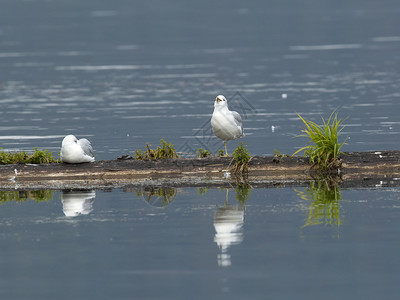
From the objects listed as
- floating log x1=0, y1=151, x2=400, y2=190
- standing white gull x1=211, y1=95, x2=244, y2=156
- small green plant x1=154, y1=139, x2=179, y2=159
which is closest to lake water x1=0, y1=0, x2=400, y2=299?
floating log x1=0, y1=151, x2=400, y2=190

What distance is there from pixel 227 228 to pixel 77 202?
157 inches

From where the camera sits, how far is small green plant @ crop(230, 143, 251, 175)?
22.2m

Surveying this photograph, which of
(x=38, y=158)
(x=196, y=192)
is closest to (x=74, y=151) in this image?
(x=38, y=158)

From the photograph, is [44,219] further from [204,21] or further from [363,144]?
[204,21]

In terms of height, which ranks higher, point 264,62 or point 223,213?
Result: point 264,62

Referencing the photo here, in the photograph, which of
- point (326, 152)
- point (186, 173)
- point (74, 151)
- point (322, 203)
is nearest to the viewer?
point (322, 203)

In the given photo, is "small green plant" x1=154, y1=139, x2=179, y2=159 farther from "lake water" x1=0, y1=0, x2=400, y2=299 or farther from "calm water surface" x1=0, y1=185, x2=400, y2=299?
"lake water" x1=0, y1=0, x2=400, y2=299

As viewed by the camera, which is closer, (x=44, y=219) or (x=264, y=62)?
(x=44, y=219)

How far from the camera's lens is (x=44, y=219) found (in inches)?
735

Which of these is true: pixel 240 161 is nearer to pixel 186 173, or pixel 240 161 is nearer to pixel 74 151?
pixel 186 173

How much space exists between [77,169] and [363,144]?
968 centimetres

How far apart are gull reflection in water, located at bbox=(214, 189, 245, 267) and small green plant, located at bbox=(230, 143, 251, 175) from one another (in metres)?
2.32

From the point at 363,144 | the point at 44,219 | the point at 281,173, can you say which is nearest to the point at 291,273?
the point at 44,219

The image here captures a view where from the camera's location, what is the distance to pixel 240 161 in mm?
22281
